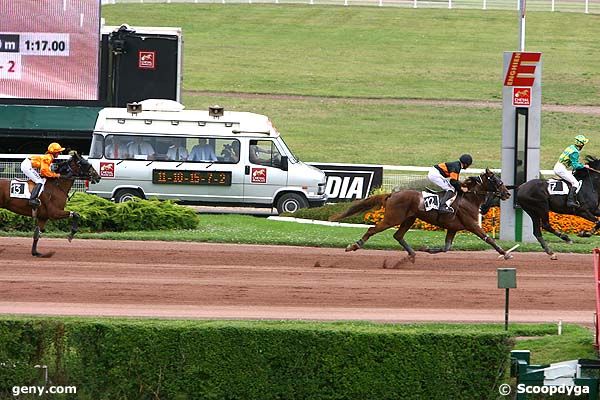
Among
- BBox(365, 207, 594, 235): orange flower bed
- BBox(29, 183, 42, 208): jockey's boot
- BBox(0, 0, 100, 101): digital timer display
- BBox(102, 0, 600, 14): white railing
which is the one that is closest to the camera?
BBox(29, 183, 42, 208): jockey's boot

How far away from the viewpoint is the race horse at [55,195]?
1970 cm

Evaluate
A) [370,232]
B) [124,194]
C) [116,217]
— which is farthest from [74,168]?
[124,194]

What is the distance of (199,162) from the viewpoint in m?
26.0

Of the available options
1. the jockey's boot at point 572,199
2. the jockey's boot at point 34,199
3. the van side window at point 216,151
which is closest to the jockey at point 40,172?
the jockey's boot at point 34,199

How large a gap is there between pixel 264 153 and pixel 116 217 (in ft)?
14.9

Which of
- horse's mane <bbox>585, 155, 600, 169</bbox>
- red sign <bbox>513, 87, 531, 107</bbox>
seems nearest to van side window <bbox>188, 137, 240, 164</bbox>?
red sign <bbox>513, 87, 531, 107</bbox>

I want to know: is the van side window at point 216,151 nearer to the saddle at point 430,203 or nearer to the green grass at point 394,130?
the saddle at point 430,203

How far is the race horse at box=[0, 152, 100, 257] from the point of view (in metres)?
19.7

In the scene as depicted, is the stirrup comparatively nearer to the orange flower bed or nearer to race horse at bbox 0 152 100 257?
race horse at bbox 0 152 100 257

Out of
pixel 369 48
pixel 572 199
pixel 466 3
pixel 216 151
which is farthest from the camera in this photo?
pixel 466 3

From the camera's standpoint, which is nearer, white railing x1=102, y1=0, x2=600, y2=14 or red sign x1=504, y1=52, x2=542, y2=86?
red sign x1=504, y1=52, x2=542, y2=86

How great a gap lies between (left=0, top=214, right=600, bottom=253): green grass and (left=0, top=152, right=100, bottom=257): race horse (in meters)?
1.62

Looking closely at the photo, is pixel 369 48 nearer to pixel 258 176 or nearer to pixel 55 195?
pixel 258 176

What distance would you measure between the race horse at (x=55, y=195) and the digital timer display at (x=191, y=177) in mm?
5888
